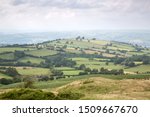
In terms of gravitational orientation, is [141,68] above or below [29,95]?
below

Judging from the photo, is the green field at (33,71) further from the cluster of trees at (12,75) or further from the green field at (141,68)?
the green field at (141,68)

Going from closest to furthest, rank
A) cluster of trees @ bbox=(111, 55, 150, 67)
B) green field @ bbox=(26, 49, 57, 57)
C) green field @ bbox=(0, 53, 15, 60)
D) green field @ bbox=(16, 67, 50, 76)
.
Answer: green field @ bbox=(16, 67, 50, 76), cluster of trees @ bbox=(111, 55, 150, 67), green field @ bbox=(0, 53, 15, 60), green field @ bbox=(26, 49, 57, 57)

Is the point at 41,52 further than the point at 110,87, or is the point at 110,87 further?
the point at 41,52

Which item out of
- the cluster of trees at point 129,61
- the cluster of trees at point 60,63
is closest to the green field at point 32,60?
the cluster of trees at point 60,63

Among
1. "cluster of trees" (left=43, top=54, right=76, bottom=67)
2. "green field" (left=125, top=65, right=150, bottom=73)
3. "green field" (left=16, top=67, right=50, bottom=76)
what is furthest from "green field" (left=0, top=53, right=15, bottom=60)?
"green field" (left=125, top=65, right=150, bottom=73)

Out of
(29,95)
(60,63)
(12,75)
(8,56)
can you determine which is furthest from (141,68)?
(29,95)

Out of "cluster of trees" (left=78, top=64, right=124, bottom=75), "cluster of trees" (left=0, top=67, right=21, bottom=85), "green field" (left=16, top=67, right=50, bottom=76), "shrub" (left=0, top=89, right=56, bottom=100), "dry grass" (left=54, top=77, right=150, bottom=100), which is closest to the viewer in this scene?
"shrub" (left=0, top=89, right=56, bottom=100)

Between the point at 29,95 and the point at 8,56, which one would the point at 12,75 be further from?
the point at 29,95

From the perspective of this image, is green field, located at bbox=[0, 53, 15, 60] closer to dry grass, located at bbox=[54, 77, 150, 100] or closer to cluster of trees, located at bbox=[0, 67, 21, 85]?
cluster of trees, located at bbox=[0, 67, 21, 85]

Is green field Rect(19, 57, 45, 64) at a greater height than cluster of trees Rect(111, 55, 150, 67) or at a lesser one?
greater

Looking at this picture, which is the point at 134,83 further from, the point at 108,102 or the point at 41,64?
the point at 41,64

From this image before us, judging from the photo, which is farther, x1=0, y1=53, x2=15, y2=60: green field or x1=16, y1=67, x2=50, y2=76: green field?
x1=0, y1=53, x2=15, y2=60: green field

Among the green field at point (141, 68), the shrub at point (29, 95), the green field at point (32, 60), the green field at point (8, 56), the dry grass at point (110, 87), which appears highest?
the shrub at point (29, 95)
